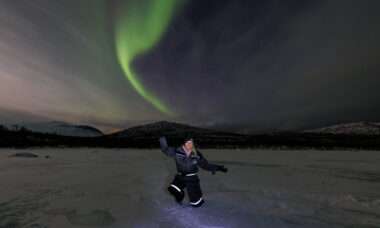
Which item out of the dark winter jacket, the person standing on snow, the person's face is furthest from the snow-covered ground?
the person's face

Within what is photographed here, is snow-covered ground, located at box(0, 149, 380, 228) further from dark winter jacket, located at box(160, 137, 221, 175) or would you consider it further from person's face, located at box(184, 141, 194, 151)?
person's face, located at box(184, 141, 194, 151)

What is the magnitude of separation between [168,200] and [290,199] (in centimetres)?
326

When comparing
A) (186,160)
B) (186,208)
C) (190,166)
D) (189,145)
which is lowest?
(186,208)

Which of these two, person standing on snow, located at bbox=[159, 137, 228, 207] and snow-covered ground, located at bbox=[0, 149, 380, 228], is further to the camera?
person standing on snow, located at bbox=[159, 137, 228, 207]

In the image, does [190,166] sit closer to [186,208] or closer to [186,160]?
[186,160]

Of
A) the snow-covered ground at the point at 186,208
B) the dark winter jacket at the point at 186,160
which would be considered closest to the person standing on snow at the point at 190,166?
the dark winter jacket at the point at 186,160

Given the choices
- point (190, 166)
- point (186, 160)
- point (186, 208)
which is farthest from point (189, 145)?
point (186, 208)

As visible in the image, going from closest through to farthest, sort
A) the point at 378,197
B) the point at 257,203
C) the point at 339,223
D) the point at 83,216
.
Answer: the point at 339,223
the point at 83,216
the point at 257,203
the point at 378,197

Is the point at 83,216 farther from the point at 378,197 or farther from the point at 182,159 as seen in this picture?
the point at 378,197

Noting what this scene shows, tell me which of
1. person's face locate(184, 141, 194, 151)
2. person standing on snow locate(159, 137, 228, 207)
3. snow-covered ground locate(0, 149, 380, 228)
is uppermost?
person's face locate(184, 141, 194, 151)

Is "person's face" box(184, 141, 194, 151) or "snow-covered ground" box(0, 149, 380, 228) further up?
"person's face" box(184, 141, 194, 151)

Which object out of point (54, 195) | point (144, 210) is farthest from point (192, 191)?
point (54, 195)

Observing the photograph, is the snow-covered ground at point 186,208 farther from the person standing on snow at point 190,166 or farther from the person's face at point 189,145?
the person's face at point 189,145

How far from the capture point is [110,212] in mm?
6004
